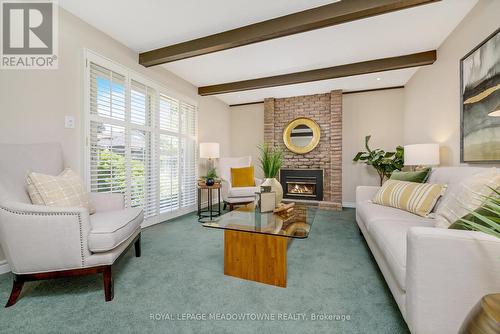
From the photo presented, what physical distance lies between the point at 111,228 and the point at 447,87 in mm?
3789

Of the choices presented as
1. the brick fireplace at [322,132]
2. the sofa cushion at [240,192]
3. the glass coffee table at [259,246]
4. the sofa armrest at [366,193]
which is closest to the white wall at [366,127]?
the brick fireplace at [322,132]

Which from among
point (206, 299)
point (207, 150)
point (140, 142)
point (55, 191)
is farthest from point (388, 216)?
point (140, 142)

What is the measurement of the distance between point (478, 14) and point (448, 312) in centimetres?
262

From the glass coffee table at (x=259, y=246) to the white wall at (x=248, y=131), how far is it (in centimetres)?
350

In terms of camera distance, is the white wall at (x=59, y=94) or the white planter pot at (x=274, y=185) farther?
the white planter pot at (x=274, y=185)

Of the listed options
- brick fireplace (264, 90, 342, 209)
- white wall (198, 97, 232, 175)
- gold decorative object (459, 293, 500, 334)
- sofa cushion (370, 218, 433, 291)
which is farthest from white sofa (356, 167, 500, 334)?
white wall (198, 97, 232, 175)

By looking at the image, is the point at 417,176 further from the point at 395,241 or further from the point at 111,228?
the point at 111,228

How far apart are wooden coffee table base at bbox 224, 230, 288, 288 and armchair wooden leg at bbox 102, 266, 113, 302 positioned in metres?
0.80

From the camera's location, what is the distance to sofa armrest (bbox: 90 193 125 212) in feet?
6.51

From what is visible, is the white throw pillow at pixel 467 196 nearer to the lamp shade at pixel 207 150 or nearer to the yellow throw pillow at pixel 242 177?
the yellow throw pillow at pixel 242 177

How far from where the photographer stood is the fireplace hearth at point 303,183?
4652 mm

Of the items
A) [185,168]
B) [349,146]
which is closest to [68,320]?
[185,168]

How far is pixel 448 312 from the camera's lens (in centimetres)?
92

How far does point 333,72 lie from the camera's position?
336cm
